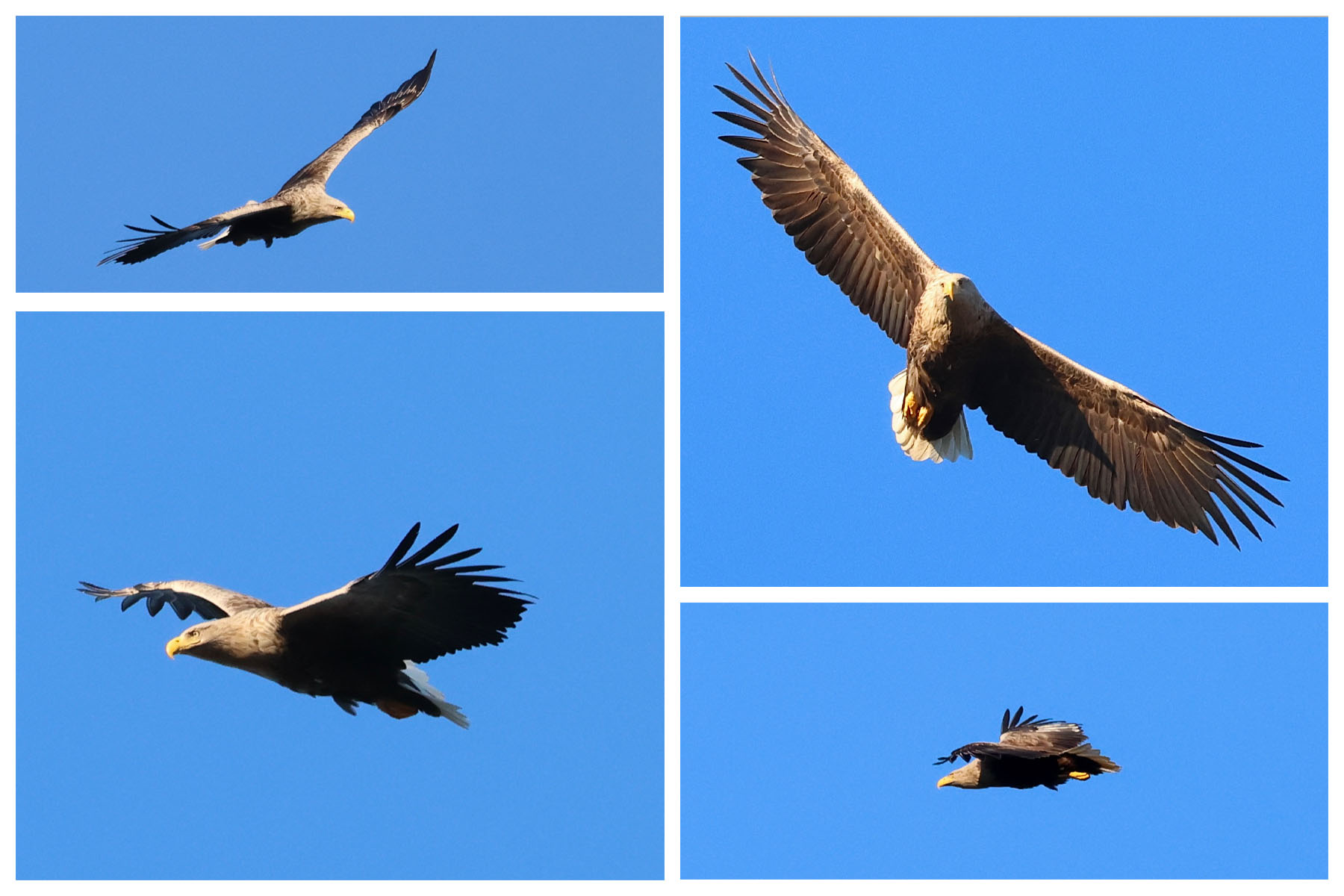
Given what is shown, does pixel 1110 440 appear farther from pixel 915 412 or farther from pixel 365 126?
pixel 365 126

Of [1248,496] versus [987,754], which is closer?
[987,754]

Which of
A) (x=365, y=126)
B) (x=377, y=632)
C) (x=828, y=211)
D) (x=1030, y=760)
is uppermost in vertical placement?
(x=365, y=126)

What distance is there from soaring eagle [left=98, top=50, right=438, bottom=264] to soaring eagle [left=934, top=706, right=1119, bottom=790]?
409 centimetres

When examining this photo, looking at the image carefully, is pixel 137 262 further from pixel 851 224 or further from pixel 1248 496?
pixel 1248 496

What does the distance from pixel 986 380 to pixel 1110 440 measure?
0.66 meters

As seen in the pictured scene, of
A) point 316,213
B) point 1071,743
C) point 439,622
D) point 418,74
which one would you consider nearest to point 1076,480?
point 1071,743

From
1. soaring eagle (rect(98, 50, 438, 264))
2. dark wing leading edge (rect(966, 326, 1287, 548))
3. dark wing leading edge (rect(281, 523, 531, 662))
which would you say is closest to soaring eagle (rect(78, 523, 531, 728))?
dark wing leading edge (rect(281, 523, 531, 662))

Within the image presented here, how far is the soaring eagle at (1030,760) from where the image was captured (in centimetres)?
687

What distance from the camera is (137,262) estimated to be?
25.0 feet

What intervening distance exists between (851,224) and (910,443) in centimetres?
109

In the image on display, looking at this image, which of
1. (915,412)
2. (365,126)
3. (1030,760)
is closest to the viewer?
(1030,760)

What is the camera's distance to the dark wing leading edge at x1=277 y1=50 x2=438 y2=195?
350 inches

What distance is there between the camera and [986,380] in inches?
296

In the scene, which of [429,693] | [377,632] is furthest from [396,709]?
[377,632]
